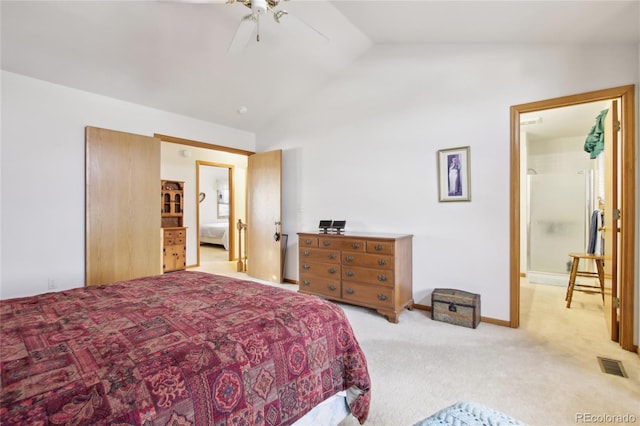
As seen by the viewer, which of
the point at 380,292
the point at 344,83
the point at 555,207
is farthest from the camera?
the point at 555,207

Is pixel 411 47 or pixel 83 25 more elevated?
pixel 411 47

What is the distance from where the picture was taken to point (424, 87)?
337 cm

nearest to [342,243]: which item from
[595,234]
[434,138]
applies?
[434,138]

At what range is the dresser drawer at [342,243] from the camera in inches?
128

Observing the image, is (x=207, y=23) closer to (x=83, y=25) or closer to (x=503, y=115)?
(x=83, y=25)

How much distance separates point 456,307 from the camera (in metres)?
2.93

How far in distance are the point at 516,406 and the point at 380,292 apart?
5.00 ft

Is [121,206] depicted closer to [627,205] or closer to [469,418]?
[469,418]

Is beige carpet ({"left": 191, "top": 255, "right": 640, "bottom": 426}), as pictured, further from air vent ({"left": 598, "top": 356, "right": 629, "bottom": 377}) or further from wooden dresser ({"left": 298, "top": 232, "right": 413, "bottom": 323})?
wooden dresser ({"left": 298, "top": 232, "right": 413, "bottom": 323})

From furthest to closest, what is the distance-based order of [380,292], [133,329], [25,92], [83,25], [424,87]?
[424,87] → [380,292] → [25,92] → [83,25] → [133,329]

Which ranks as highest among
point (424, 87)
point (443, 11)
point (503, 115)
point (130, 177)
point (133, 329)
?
point (443, 11)

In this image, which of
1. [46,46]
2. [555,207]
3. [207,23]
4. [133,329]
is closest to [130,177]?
[46,46]

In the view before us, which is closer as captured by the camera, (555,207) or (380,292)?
(380,292)

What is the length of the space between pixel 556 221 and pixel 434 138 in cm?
333
